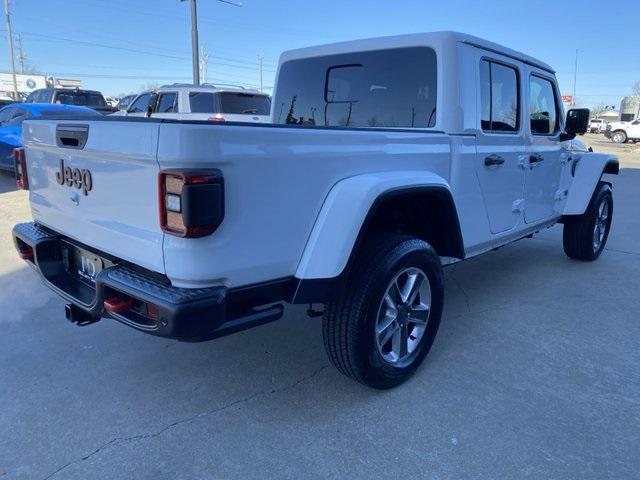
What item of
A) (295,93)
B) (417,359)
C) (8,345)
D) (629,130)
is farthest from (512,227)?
(629,130)

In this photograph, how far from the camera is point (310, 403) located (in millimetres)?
2748

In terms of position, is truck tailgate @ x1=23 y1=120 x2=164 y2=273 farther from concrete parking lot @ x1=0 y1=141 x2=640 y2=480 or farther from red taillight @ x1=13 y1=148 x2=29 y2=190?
concrete parking lot @ x1=0 y1=141 x2=640 y2=480

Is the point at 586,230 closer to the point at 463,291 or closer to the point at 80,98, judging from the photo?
the point at 463,291

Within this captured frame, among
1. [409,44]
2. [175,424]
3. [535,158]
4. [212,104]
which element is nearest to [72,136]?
[175,424]

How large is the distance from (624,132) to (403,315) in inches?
1375

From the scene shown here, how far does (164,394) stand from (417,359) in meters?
1.46

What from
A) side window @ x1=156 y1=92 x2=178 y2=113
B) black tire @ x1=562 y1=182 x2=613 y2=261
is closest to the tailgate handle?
black tire @ x1=562 y1=182 x2=613 y2=261

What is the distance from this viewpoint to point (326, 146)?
2309mm

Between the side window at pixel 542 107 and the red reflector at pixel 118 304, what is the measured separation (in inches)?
134

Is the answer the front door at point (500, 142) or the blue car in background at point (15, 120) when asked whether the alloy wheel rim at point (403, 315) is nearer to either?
the front door at point (500, 142)

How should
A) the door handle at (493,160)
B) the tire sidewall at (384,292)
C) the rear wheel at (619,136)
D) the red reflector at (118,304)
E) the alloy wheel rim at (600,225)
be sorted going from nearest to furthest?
the red reflector at (118,304)
the tire sidewall at (384,292)
the door handle at (493,160)
the alloy wheel rim at (600,225)
the rear wheel at (619,136)

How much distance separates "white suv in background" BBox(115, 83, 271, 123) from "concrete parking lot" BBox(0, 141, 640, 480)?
7.21 meters

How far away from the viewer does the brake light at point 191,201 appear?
6.15 ft

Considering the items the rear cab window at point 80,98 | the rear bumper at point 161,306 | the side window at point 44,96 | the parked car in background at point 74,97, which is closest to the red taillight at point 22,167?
the rear bumper at point 161,306
